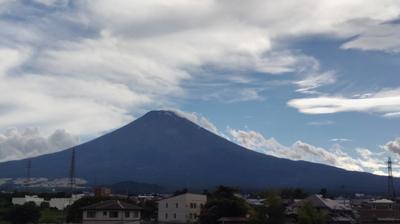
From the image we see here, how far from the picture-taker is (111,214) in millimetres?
50906

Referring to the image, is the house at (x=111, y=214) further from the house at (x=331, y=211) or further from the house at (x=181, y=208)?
the house at (x=181, y=208)

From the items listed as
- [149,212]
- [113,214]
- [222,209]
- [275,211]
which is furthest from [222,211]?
[149,212]

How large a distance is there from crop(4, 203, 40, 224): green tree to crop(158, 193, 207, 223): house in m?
15.9

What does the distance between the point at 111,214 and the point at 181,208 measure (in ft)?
79.0

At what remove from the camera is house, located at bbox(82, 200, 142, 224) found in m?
50.8

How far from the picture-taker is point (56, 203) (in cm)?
10162

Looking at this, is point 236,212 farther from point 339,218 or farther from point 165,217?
point 165,217

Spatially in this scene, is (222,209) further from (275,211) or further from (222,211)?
(275,211)

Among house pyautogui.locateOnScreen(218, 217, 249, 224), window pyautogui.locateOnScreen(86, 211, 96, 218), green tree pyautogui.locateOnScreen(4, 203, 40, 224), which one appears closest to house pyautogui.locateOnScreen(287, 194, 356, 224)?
house pyautogui.locateOnScreen(218, 217, 249, 224)

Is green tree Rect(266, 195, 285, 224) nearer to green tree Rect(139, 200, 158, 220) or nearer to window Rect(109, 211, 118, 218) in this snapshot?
window Rect(109, 211, 118, 218)

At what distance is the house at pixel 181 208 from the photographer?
7381cm

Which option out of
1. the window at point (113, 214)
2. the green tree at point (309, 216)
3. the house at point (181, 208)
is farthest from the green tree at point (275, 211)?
the house at point (181, 208)

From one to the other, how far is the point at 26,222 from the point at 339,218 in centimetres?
3376

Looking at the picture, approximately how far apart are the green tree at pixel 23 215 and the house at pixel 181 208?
625 inches
